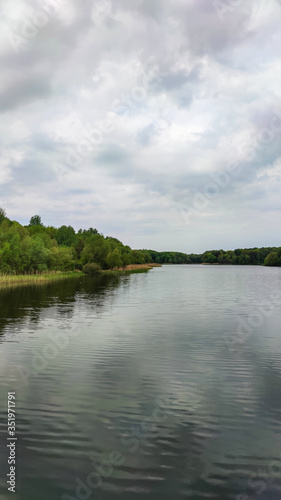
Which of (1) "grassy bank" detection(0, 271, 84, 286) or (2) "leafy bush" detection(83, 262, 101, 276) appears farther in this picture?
(2) "leafy bush" detection(83, 262, 101, 276)

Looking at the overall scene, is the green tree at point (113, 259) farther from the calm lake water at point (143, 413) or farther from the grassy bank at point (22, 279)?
the calm lake water at point (143, 413)

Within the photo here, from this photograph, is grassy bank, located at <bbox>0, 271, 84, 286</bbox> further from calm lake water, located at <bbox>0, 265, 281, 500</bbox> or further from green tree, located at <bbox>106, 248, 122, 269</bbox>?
green tree, located at <bbox>106, 248, 122, 269</bbox>

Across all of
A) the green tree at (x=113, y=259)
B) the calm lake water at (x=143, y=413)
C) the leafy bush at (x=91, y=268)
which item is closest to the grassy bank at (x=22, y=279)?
the leafy bush at (x=91, y=268)

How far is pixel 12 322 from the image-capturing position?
3020 cm

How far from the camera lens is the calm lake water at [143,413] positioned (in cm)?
831

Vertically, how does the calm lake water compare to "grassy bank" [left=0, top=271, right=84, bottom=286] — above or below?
below

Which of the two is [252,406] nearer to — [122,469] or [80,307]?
[122,469]

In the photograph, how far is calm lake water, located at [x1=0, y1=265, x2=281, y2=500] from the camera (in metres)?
8.31

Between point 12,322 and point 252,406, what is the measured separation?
23.7m

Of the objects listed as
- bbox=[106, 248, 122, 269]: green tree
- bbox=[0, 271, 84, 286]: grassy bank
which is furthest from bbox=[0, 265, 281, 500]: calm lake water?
bbox=[106, 248, 122, 269]: green tree

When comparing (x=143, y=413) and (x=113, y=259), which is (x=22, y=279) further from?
(x=143, y=413)

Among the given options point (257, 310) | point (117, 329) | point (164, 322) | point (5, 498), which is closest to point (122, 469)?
point (5, 498)

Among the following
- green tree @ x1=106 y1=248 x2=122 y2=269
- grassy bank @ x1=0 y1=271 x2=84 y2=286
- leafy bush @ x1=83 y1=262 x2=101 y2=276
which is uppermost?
green tree @ x1=106 y1=248 x2=122 y2=269

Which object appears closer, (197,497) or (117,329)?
(197,497)
